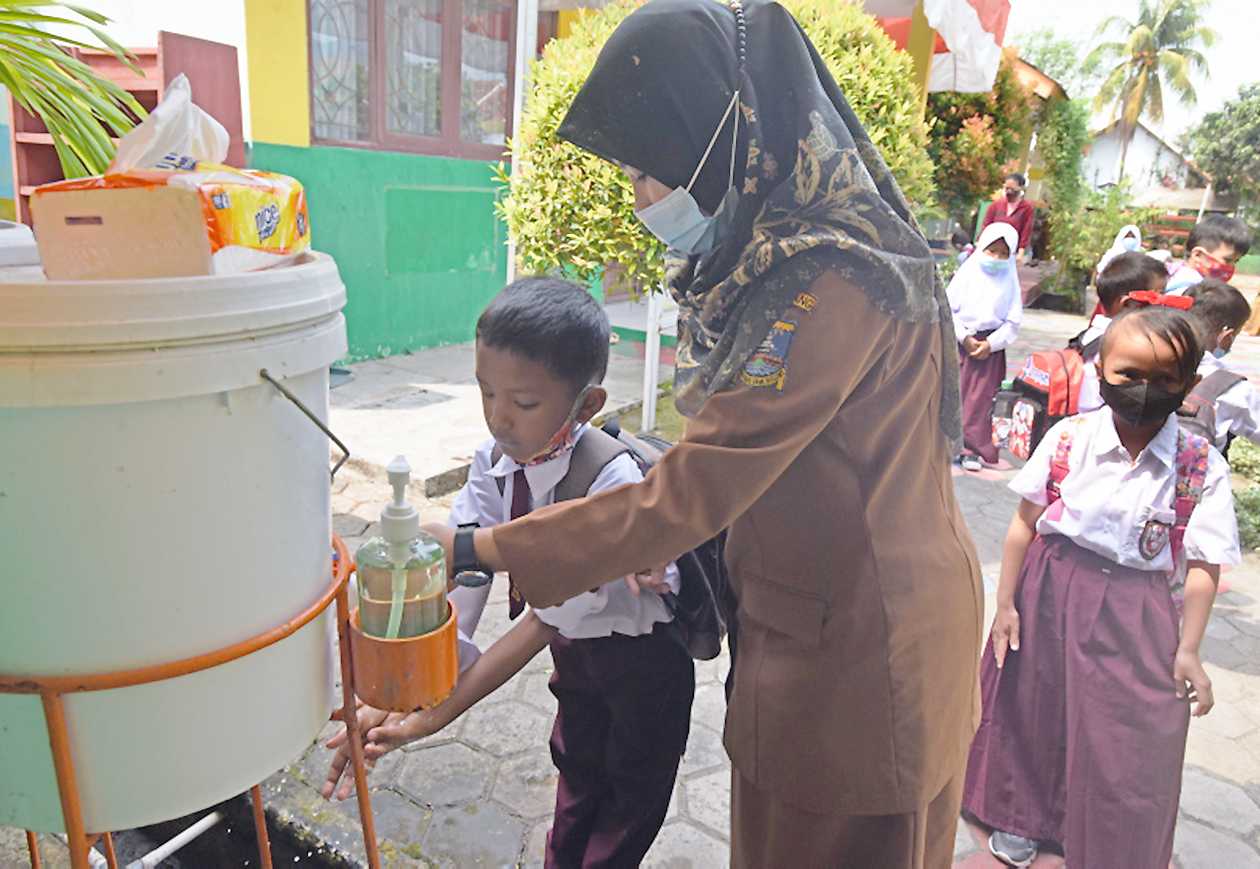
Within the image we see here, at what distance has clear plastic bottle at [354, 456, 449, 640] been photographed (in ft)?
3.73

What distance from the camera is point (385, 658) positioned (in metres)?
1.15

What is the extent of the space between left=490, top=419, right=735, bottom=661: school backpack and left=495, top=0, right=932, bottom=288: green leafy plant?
2386mm

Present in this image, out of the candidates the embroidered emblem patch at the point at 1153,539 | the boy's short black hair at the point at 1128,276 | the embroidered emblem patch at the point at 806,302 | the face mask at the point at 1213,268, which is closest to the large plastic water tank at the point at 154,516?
the embroidered emblem patch at the point at 806,302

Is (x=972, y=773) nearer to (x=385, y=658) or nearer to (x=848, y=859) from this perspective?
(x=848, y=859)

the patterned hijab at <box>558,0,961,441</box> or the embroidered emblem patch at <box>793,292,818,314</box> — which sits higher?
the patterned hijab at <box>558,0,961,441</box>

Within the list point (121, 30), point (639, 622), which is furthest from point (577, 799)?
point (121, 30)

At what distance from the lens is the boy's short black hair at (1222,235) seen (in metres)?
4.20

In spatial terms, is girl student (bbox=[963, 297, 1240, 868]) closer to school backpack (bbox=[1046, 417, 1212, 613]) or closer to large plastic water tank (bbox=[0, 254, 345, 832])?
school backpack (bbox=[1046, 417, 1212, 613])

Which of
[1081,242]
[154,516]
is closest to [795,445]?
[154,516]

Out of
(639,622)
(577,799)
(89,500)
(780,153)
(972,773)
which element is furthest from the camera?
(972,773)

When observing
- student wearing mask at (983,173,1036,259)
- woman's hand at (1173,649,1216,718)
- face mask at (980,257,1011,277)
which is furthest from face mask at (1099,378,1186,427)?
student wearing mask at (983,173,1036,259)

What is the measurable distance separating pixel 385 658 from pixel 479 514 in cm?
58

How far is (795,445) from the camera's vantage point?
1.17m

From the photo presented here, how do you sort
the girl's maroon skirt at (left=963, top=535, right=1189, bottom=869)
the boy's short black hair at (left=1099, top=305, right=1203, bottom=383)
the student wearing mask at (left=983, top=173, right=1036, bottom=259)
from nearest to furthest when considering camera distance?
the boy's short black hair at (left=1099, top=305, right=1203, bottom=383) < the girl's maroon skirt at (left=963, top=535, right=1189, bottom=869) < the student wearing mask at (left=983, top=173, right=1036, bottom=259)
